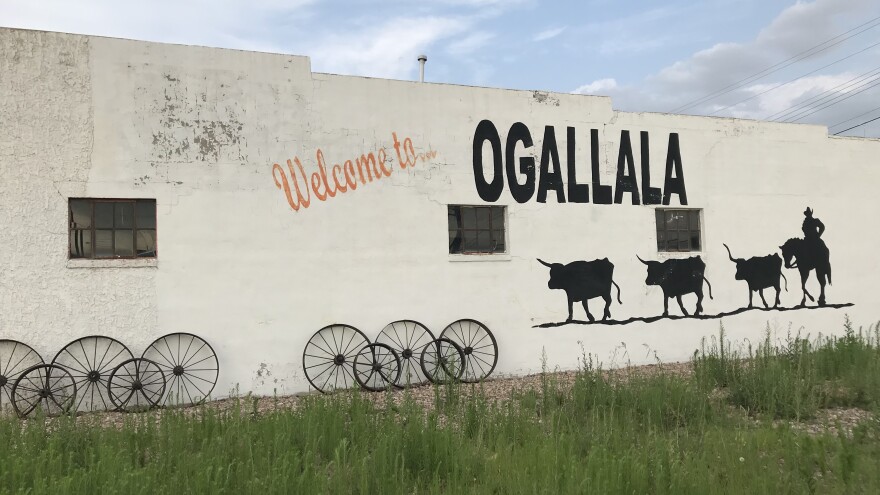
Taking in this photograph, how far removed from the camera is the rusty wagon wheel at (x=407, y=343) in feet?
31.9

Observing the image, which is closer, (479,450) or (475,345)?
(479,450)

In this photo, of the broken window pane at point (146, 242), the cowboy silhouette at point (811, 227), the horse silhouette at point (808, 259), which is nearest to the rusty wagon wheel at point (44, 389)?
the broken window pane at point (146, 242)

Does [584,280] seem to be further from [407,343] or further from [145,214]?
[145,214]

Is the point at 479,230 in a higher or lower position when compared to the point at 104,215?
lower

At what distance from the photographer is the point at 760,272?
12266 millimetres

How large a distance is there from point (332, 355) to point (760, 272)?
8.16 metres

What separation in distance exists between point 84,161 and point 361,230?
12.6ft

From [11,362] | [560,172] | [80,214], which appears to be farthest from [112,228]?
[560,172]

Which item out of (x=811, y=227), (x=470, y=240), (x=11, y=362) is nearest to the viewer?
(x=11, y=362)

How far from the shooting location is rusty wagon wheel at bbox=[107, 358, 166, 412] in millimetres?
8406

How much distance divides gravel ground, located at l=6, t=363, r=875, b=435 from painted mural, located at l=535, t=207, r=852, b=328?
3.76 ft

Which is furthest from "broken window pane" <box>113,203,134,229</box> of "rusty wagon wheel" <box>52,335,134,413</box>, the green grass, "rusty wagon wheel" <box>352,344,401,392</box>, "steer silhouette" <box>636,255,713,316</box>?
"steer silhouette" <box>636,255,713,316</box>

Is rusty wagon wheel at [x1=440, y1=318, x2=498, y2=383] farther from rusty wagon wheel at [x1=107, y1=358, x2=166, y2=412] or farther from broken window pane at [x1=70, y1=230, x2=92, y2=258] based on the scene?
broken window pane at [x1=70, y1=230, x2=92, y2=258]

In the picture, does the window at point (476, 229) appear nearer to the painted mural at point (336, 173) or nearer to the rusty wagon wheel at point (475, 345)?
the painted mural at point (336, 173)
